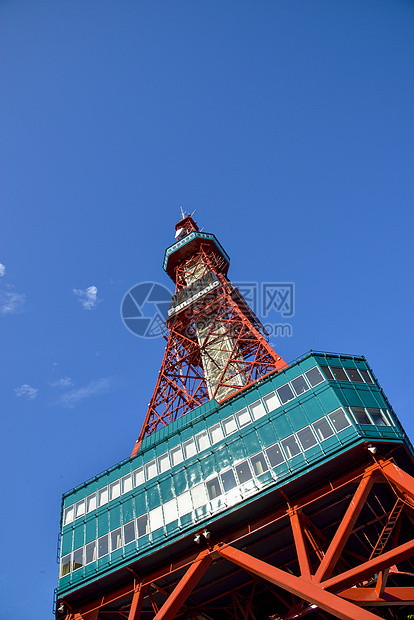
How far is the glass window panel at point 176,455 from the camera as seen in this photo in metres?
25.7

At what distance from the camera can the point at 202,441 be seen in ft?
84.0

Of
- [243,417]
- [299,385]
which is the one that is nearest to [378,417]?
[299,385]

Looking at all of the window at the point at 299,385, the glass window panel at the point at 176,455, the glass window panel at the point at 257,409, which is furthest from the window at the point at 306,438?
the glass window panel at the point at 176,455

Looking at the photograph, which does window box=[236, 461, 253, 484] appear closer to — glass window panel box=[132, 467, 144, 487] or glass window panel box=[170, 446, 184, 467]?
glass window panel box=[170, 446, 184, 467]

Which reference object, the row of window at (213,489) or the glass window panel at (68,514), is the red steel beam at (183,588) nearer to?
the row of window at (213,489)

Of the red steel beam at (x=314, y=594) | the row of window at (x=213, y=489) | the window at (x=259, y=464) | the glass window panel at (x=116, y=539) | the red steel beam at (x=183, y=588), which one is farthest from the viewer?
the glass window panel at (x=116, y=539)

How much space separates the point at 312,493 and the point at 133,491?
10.2 metres

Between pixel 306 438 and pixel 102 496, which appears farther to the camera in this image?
pixel 102 496

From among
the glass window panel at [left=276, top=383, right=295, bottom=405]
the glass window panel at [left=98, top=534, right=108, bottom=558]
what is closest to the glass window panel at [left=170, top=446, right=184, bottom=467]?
the glass window panel at [left=98, top=534, right=108, bottom=558]

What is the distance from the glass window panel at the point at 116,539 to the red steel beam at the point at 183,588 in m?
4.39

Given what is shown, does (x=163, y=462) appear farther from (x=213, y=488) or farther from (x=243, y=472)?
(x=243, y=472)

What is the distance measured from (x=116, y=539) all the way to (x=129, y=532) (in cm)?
85

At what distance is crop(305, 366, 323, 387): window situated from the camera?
78.5ft

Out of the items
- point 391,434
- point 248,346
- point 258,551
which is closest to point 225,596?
point 258,551
